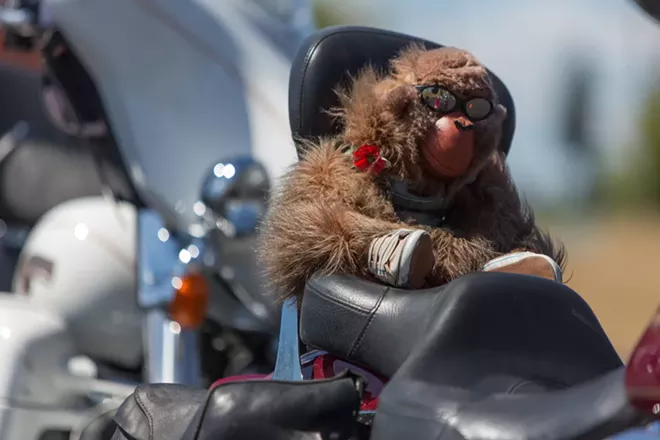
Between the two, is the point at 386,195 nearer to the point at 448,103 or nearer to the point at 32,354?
the point at 448,103

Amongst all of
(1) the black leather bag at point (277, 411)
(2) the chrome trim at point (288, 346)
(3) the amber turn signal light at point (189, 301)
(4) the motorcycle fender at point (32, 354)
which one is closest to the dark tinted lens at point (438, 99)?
(2) the chrome trim at point (288, 346)

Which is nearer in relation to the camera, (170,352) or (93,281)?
(170,352)

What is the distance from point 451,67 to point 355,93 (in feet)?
0.51

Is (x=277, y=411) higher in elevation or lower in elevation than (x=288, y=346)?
higher

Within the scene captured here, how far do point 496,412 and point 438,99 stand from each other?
0.66 meters

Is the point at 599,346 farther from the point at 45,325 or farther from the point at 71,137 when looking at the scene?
the point at 71,137

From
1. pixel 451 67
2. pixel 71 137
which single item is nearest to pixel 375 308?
pixel 451 67

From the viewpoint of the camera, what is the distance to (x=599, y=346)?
1.24 meters

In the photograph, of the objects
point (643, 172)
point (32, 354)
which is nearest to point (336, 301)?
point (32, 354)

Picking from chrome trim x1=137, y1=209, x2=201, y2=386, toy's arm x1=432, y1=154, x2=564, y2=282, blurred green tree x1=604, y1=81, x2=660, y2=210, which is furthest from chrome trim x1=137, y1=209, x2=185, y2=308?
blurred green tree x1=604, y1=81, x2=660, y2=210

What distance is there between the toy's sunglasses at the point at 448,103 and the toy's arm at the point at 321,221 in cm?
14

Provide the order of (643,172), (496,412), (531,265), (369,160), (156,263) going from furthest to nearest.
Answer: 1. (643,172)
2. (156,263)
3. (369,160)
4. (531,265)
5. (496,412)

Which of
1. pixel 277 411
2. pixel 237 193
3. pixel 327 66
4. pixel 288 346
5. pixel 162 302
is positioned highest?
pixel 327 66

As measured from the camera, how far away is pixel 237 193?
2525 millimetres
